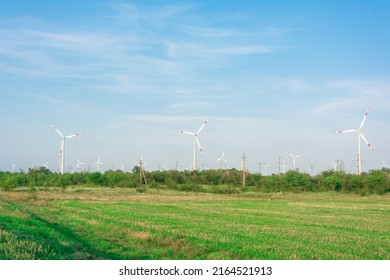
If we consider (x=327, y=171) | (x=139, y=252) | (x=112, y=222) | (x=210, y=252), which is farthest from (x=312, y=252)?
(x=327, y=171)

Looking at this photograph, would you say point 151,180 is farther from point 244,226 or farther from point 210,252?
point 210,252

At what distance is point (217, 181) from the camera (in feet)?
389

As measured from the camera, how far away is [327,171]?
108 meters

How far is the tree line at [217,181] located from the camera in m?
91.1

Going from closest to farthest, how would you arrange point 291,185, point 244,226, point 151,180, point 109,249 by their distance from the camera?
point 109,249 < point 244,226 < point 291,185 < point 151,180

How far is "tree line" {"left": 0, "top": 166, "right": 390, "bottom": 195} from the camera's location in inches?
3585

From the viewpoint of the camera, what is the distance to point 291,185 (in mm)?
99625

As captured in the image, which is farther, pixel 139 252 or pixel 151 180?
pixel 151 180

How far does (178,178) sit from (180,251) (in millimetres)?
98861

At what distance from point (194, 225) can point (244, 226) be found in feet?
9.20

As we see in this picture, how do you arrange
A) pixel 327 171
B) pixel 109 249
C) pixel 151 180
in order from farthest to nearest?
pixel 151 180 → pixel 327 171 → pixel 109 249
